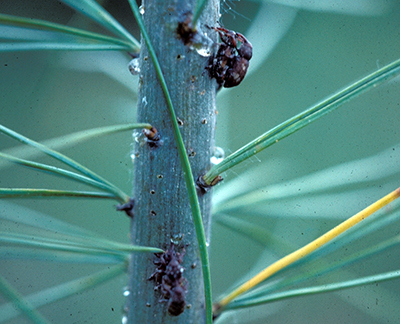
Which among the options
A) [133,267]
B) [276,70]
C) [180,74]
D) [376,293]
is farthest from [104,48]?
[276,70]

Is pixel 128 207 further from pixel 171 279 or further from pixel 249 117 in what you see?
pixel 249 117

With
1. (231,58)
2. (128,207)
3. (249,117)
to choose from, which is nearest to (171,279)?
(128,207)

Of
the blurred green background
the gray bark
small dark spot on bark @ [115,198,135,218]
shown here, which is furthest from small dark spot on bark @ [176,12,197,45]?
the blurred green background

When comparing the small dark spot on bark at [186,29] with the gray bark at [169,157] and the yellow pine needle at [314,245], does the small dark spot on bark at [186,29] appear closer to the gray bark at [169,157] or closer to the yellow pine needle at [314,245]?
the gray bark at [169,157]

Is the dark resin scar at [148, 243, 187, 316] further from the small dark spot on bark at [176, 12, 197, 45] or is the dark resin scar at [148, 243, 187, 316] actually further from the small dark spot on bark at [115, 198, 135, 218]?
the small dark spot on bark at [176, 12, 197, 45]

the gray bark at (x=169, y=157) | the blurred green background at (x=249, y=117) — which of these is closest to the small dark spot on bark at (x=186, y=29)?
the gray bark at (x=169, y=157)

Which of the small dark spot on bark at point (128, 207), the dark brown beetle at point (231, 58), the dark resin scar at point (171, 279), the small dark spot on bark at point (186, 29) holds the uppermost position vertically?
the small dark spot on bark at point (186, 29)
